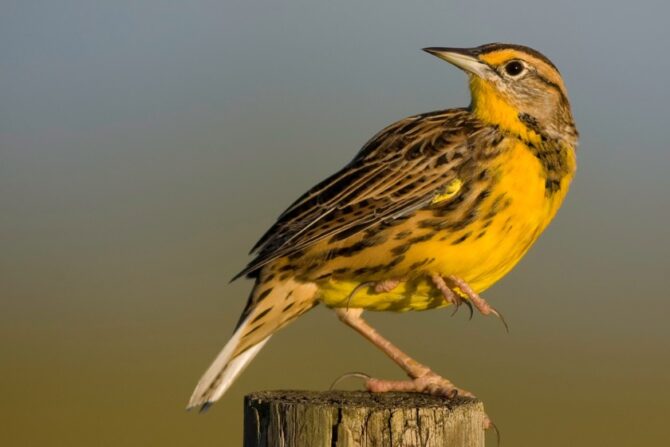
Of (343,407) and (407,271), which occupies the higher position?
(407,271)

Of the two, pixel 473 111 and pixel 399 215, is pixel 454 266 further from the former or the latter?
pixel 473 111

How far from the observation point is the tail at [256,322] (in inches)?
160

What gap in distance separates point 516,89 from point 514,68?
0.11 meters

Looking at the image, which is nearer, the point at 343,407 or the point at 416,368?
the point at 343,407

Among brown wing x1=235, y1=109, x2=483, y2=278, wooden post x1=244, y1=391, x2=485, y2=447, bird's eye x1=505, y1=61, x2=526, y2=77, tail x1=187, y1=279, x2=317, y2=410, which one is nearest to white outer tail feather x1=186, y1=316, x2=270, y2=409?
tail x1=187, y1=279, x2=317, y2=410

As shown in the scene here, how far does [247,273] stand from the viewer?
392 centimetres

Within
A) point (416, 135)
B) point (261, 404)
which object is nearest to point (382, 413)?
point (261, 404)

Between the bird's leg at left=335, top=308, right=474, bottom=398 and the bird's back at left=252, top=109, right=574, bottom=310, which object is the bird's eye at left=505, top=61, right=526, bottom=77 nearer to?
the bird's back at left=252, top=109, right=574, bottom=310

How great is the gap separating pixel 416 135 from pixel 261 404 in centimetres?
153

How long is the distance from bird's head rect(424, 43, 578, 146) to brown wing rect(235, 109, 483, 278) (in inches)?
5.4

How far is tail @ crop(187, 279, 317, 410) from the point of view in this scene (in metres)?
4.07

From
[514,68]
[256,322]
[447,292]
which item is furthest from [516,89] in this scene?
[256,322]

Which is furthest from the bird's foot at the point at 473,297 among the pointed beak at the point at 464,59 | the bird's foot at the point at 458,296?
the pointed beak at the point at 464,59

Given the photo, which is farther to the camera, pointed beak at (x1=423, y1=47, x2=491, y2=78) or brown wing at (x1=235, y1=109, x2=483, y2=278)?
pointed beak at (x1=423, y1=47, x2=491, y2=78)
